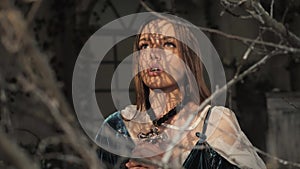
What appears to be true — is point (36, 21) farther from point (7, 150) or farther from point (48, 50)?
point (7, 150)

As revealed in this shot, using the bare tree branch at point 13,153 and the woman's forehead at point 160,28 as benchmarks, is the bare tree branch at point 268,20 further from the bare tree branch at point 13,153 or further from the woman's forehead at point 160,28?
the bare tree branch at point 13,153

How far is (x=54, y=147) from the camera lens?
3.45 m

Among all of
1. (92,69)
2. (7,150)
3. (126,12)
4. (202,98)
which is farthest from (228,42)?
(7,150)

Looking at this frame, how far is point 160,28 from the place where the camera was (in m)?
1.38

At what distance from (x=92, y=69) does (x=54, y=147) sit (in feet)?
1.69

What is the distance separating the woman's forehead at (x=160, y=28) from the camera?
1378mm

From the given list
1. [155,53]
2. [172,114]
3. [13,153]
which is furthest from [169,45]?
[13,153]

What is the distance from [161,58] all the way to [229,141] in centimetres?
23

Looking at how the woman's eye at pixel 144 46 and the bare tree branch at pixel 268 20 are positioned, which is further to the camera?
the woman's eye at pixel 144 46

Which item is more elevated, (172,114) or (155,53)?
(155,53)

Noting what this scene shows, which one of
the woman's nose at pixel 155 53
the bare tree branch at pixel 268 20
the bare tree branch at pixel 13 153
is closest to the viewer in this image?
the bare tree branch at pixel 13 153

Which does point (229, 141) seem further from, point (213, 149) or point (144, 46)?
point (144, 46)

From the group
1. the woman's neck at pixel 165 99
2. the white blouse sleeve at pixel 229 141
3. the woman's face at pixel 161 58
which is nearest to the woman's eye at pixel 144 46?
the woman's face at pixel 161 58

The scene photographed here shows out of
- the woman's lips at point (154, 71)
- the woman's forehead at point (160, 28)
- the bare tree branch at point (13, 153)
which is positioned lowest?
the bare tree branch at point (13, 153)
